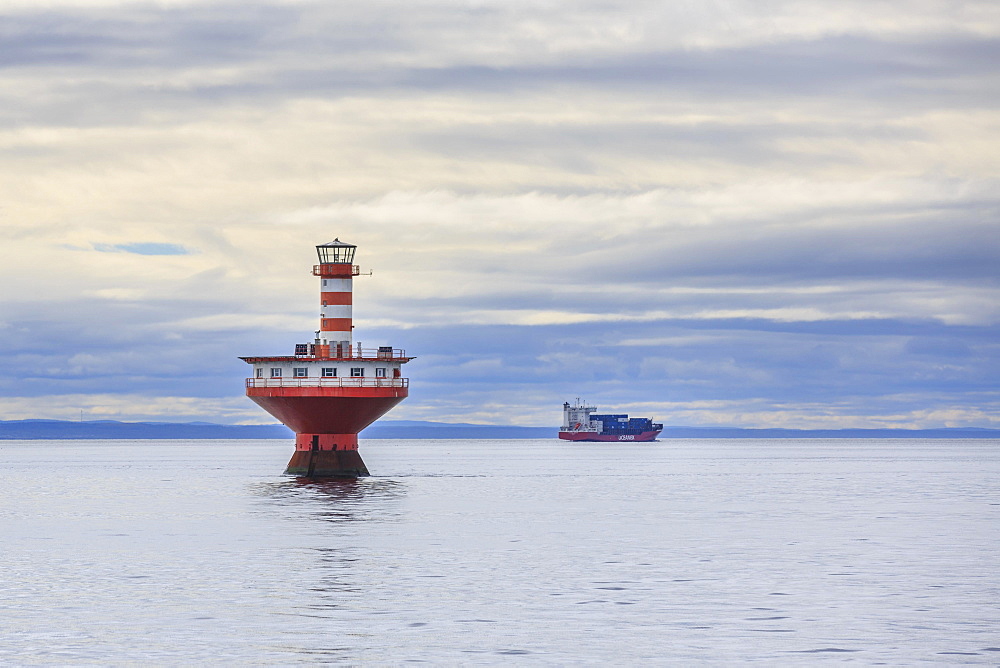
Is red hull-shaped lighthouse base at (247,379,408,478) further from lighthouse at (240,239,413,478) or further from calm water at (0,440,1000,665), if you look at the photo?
calm water at (0,440,1000,665)

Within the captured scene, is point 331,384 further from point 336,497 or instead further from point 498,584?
point 498,584

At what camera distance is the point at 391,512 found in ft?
208

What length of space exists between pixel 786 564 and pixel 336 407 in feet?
162

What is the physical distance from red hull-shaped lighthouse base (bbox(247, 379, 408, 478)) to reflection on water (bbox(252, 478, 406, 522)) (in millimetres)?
1319

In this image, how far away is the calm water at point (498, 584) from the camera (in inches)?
1015

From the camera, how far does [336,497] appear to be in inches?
→ 2933

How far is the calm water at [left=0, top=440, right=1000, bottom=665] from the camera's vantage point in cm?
2578

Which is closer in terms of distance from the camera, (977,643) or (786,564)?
(977,643)

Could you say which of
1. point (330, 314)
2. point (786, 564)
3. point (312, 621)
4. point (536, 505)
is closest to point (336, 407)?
point (330, 314)

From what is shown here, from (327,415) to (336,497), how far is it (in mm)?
12811

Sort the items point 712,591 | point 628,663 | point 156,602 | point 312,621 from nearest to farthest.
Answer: point 628,663 < point 312,621 < point 156,602 < point 712,591

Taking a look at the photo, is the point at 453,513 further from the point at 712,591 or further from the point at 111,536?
the point at 712,591

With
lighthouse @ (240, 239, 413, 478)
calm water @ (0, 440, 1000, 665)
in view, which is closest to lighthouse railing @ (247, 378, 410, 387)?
lighthouse @ (240, 239, 413, 478)

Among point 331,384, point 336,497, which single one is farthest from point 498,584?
point 331,384
